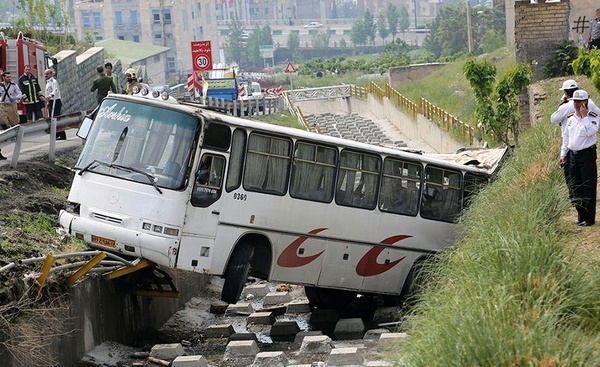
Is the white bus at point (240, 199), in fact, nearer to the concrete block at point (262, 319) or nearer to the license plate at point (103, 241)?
the license plate at point (103, 241)

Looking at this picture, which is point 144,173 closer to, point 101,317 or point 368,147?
point 101,317

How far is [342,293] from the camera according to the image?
71.8 feet

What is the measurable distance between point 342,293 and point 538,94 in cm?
1103

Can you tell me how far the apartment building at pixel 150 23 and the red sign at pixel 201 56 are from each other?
87.5 m

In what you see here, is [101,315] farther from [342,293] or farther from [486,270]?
[486,270]

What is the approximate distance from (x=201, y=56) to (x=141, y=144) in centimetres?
2678

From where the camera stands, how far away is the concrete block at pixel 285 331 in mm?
19641

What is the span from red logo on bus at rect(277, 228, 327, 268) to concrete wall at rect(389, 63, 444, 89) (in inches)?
2045

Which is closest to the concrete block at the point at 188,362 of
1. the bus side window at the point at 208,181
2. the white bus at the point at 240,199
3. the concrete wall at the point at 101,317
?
A: the concrete wall at the point at 101,317

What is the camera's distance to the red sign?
4391 centimetres

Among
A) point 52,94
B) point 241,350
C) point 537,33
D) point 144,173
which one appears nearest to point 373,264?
point 241,350

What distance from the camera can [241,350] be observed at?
1720 cm

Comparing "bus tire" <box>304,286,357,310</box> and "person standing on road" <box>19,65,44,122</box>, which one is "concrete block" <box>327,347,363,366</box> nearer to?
"bus tire" <box>304,286,357,310</box>

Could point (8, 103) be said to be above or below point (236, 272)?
above
